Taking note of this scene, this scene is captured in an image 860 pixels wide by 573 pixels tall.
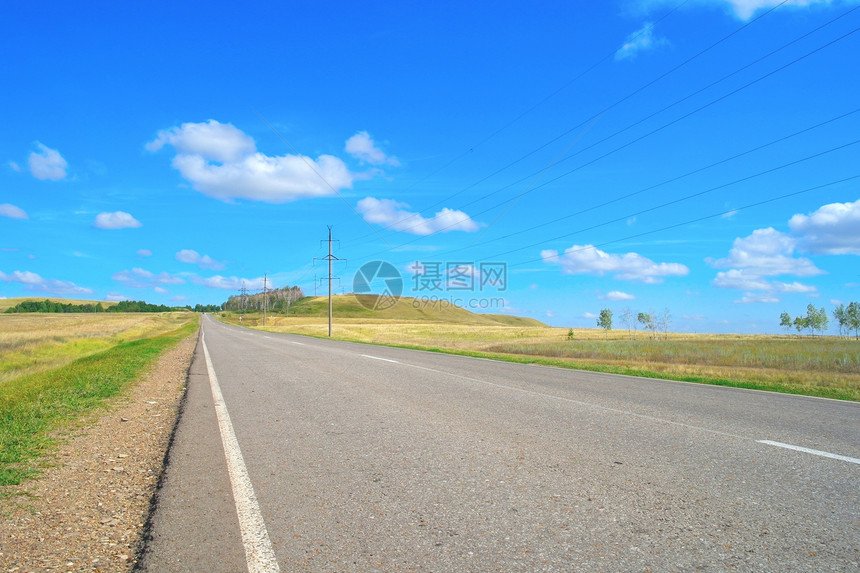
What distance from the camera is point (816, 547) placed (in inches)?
133

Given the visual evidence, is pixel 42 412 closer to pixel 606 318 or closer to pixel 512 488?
pixel 512 488

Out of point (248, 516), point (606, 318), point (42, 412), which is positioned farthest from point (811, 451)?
point (606, 318)

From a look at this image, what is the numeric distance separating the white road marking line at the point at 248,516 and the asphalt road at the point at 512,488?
2 cm

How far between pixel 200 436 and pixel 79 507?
255 centimetres

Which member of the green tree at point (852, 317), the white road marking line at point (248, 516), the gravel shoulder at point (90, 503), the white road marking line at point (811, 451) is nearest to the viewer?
the white road marking line at point (248, 516)

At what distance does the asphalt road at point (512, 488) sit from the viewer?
3.35 metres

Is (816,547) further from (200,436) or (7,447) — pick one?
(7,447)

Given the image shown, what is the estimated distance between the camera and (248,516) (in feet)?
13.3

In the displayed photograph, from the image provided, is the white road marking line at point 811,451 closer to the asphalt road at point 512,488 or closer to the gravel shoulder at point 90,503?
the asphalt road at point 512,488

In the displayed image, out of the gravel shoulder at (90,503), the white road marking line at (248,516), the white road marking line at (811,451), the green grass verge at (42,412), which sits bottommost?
the gravel shoulder at (90,503)

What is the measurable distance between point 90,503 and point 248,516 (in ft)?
5.26

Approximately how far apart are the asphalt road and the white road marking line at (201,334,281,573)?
0.02 m

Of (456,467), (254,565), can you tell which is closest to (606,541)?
(456,467)

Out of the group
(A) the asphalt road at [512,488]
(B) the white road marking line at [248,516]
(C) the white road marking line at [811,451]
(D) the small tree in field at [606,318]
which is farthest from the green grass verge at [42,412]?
(D) the small tree in field at [606,318]
